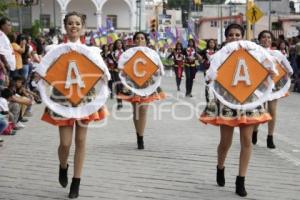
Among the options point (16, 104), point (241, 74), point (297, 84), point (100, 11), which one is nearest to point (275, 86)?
point (241, 74)

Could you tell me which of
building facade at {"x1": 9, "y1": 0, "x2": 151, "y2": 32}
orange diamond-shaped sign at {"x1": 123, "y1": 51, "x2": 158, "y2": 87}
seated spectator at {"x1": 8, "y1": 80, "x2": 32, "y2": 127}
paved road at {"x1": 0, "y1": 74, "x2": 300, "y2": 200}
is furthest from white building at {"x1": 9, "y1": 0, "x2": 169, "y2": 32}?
orange diamond-shaped sign at {"x1": 123, "y1": 51, "x2": 158, "y2": 87}

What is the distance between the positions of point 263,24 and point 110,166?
53332mm

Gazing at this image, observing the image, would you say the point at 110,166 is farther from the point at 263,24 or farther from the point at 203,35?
the point at 203,35

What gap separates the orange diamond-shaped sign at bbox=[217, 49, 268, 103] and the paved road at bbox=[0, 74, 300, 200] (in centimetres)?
108

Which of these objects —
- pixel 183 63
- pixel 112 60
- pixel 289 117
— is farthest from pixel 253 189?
pixel 183 63

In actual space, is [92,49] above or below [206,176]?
above

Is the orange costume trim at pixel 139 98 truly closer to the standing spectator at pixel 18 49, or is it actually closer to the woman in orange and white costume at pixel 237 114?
the woman in orange and white costume at pixel 237 114

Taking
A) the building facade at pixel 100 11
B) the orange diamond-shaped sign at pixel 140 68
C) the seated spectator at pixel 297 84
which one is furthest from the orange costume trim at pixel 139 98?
the building facade at pixel 100 11

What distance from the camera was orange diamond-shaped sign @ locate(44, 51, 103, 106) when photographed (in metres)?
5.88

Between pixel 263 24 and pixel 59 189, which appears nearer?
pixel 59 189

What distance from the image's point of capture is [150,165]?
292 inches

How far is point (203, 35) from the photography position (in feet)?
217

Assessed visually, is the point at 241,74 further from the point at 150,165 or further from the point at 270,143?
the point at 270,143

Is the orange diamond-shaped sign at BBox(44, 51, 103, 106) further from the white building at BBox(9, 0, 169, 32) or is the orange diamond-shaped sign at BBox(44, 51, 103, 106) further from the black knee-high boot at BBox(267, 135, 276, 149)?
the white building at BBox(9, 0, 169, 32)
